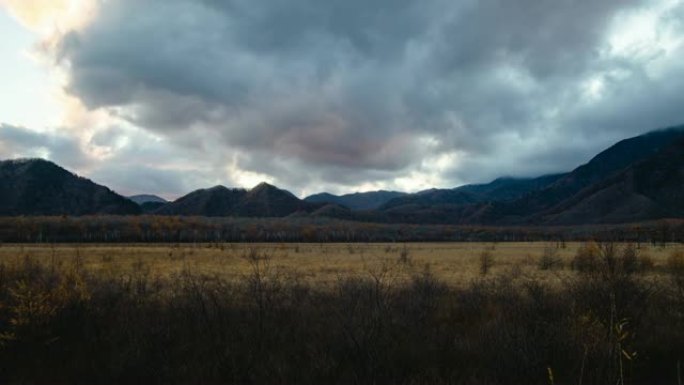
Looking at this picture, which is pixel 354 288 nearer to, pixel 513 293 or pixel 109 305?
pixel 513 293

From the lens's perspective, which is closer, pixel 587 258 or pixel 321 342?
pixel 321 342

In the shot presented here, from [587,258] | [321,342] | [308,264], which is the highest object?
[321,342]

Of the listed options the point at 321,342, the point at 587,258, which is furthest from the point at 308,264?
the point at 321,342

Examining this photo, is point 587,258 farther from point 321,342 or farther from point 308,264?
point 321,342

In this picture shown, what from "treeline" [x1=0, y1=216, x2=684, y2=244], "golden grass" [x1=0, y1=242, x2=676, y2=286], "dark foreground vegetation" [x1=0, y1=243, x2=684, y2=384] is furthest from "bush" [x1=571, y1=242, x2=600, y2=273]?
"treeline" [x1=0, y1=216, x2=684, y2=244]

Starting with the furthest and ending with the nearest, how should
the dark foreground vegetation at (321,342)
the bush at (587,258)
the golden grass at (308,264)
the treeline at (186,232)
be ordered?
the treeline at (186,232), the golden grass at (308,264), the bush at (587,258), the dark foreground vegetation at (321,342)

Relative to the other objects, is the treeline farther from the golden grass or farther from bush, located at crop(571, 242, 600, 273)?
bush, located at crop(571, 242, 600, 273)

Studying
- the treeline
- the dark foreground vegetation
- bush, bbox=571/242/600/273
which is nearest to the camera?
the dark foreground vegetation

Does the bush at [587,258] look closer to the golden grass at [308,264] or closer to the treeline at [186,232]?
the golden grass at [308,264]

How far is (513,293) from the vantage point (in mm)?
15969

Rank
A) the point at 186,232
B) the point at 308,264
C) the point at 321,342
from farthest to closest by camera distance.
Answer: the point at 186,232 → the point at 308,264 → the point at 321,342

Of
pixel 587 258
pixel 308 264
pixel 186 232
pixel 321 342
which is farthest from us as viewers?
pixel 186 232

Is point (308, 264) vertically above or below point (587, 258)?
below

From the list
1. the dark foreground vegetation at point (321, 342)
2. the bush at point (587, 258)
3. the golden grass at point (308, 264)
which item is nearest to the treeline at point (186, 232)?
the golden grass at point (308, 264)
